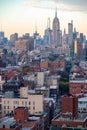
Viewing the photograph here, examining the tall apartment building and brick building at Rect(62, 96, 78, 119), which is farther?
the tall apartment building

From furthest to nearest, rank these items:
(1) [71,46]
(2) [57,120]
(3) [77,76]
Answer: (1) [71,46], (3) [77,76], (2) [57,120]

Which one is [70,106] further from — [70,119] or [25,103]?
[25,103]

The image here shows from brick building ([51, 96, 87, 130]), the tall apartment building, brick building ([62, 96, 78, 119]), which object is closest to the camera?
brick building ([51, 96, 87, 130])

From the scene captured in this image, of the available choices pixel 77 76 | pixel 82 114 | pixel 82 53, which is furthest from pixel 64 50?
pixel 82 114

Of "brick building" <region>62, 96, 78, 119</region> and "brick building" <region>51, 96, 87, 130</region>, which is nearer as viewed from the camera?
"brick building" <region>51, 96, 87, 130</region>

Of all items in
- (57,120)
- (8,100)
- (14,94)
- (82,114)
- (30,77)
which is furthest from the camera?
(30,77)

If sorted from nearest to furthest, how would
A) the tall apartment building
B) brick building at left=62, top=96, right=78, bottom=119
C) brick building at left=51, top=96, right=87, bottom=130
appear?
brick building at left=51, top=96, right=87, bottom=130, brick building at left=62, top=96, right=78, bottom=119, the tall apartment building

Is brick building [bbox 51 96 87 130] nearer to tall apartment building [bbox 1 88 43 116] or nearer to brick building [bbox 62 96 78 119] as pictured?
brick building [bbox 62 96 78 119]

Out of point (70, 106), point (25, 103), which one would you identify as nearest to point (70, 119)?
point (70, 106)

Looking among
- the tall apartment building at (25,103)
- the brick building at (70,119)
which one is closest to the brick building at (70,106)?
the brick building at (70,119)

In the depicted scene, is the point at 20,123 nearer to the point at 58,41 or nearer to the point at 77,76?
the point at 77,76

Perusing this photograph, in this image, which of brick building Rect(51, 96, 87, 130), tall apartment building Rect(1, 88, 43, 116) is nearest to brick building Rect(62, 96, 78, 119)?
brick building Rect(51, 96, 87, 130)
